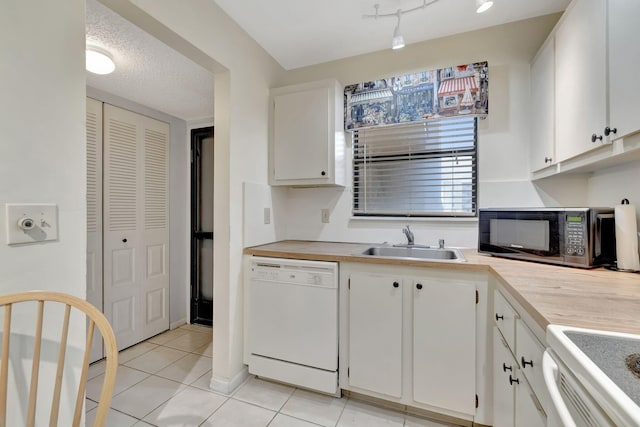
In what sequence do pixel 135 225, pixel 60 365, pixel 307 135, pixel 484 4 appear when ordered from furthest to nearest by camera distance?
pixel 135 225 → pixel 307 135 → pixel 484 4 → pixel 60 365

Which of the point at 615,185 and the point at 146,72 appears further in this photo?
the point at 146,72

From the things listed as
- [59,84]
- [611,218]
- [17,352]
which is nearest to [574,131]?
[611,218]

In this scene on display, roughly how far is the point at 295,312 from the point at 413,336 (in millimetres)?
735

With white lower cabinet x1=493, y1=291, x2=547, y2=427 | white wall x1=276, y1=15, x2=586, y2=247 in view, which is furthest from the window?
white lower cabinet x1=493, y1=291, x2=547, y2=427

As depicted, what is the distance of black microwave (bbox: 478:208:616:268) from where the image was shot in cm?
131

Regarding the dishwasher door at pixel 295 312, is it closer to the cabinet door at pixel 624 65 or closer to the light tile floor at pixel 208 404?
the light tile floor at pixel 208 404

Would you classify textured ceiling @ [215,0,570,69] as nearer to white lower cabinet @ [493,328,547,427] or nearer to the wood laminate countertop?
the wood laminate countertop

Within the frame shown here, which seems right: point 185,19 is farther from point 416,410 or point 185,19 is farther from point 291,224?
point 416,410

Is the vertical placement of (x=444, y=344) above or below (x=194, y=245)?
below

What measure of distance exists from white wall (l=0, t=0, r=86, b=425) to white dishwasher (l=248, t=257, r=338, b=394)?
1000mm

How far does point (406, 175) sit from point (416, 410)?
1.60 m

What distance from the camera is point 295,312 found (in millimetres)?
1814

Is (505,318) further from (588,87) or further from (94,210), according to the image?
(94,210)

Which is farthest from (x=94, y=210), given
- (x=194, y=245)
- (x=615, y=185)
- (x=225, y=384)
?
(x=615, y=185)
